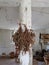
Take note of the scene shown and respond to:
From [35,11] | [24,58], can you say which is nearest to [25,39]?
[24,58]

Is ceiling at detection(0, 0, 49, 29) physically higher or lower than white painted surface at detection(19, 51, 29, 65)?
higher

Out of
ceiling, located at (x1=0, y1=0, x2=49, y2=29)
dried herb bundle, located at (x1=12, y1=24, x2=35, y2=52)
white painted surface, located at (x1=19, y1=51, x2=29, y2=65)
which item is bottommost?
white painted surface, located at (x1=19, y1=51, x2=29, y2=65)

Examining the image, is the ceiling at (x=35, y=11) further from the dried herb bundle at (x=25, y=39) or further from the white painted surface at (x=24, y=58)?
the white painted surface at (x=24, y=58)

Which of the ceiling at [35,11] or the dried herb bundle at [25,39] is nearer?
the dried herb bundle at [25,39]

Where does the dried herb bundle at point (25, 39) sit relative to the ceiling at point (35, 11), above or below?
below

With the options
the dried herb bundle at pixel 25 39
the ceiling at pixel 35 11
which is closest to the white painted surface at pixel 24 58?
the dried herb bundle at pixel 25 39

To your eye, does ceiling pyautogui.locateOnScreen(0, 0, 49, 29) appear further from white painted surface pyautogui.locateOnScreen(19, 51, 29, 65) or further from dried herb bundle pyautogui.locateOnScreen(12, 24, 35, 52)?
white painted surface pyautogui.locateOnScreen(19, 51, 29, 65)

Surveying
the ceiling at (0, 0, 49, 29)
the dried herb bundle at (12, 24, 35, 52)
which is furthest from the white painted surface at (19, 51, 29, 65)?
the ceiling at (0, 0, 49, 29)

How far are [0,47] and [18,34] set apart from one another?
1.83 m

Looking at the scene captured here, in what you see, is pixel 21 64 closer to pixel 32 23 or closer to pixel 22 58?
pixel 22 58

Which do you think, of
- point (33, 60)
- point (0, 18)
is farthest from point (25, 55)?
point (0, 18)

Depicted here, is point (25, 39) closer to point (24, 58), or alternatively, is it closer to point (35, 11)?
point (24, 58)

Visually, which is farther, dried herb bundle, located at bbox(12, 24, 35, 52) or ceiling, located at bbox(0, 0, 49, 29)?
ceiling, located at bbox(0, 0, 49, 29)

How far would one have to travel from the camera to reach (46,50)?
3.04 metres
